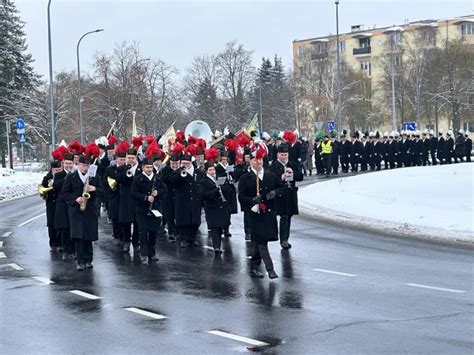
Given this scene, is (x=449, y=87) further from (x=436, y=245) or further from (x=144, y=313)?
Answer: (x=144, y=313)

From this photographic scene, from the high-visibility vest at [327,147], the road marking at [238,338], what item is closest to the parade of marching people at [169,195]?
the road marking at [238,338]

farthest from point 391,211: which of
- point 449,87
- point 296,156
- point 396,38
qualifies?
point 396,38

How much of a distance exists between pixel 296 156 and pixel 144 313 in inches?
819

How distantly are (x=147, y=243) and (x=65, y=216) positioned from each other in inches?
60.6

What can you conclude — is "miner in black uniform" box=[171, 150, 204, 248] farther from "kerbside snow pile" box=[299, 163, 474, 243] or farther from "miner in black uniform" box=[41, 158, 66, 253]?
"kerbside snow pile" box=[299, 163, 474, 243]

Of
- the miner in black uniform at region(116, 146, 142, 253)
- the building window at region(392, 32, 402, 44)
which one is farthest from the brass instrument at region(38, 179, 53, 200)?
the building window at region(392, 32, 402, 44)

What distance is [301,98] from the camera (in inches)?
3214

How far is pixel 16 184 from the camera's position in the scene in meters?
44.2

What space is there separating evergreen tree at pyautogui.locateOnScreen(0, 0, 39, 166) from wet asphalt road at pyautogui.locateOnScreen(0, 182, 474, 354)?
4901cm

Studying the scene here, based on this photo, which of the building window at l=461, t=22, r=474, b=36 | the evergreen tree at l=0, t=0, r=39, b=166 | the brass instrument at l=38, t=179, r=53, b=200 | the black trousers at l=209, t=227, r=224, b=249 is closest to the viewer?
the black trousers at l=209, t=227, r=224, b=249

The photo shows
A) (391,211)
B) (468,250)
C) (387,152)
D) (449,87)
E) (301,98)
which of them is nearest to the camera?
(468,250)

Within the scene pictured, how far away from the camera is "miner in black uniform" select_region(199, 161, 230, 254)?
Result: 1496 centimetres

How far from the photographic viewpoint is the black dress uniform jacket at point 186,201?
1584 cm

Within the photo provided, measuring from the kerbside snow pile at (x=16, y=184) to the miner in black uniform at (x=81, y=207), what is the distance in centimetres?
2044
